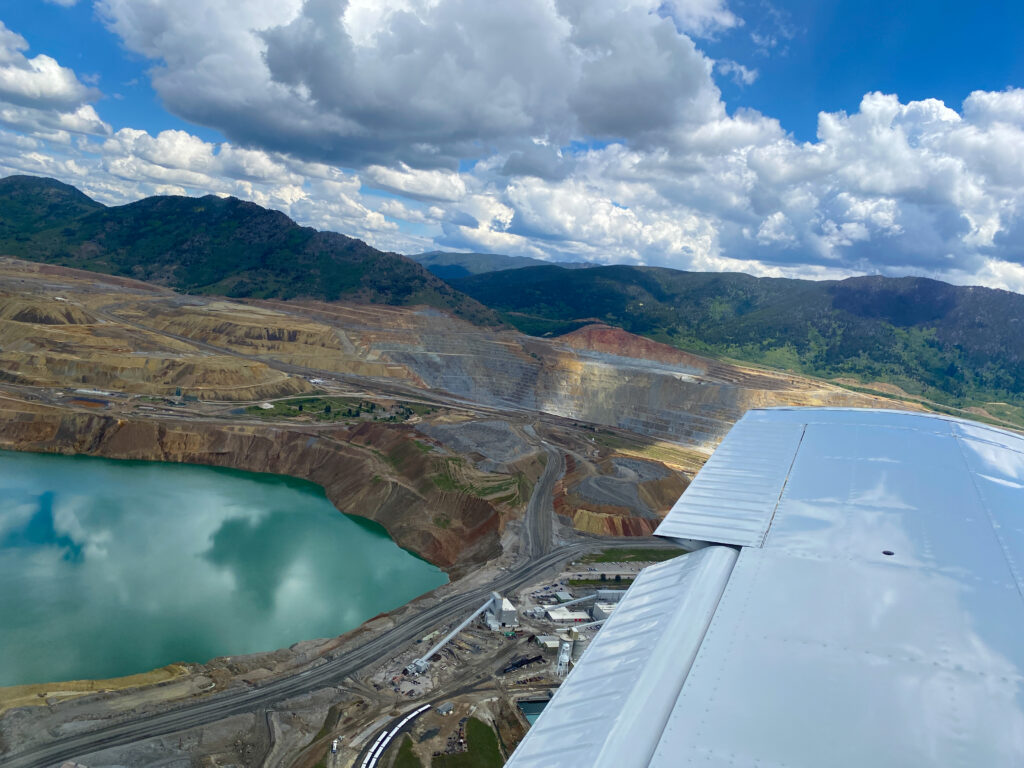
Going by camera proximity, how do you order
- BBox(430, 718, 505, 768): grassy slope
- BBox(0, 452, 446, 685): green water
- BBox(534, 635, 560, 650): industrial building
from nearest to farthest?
BBox(430, 718, 505, 768): grassy slope
BBox(0, 452, 446, 685): green water
BBox(534, 635, 560, 650): industrial building

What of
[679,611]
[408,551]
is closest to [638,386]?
[408,551]

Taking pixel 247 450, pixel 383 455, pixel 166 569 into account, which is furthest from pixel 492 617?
pixel 247 450

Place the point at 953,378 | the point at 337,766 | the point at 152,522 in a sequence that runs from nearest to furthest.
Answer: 1. the point at 337,766
2. the point at 152,522
3. the point at 953,378

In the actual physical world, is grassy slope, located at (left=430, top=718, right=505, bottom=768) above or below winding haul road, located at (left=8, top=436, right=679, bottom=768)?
above

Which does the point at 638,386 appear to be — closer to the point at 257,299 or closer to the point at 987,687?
the point at 257,299

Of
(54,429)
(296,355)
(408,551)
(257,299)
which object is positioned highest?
(257,299)

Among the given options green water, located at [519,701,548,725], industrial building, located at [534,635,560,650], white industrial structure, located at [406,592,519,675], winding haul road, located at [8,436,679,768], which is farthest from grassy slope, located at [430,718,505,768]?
winding haul road, located at [8,436,679,768]

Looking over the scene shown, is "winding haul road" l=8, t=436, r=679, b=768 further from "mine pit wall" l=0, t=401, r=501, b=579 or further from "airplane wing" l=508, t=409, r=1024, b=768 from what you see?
"airplane wing" l=508, t=409, r=1024, b=768
